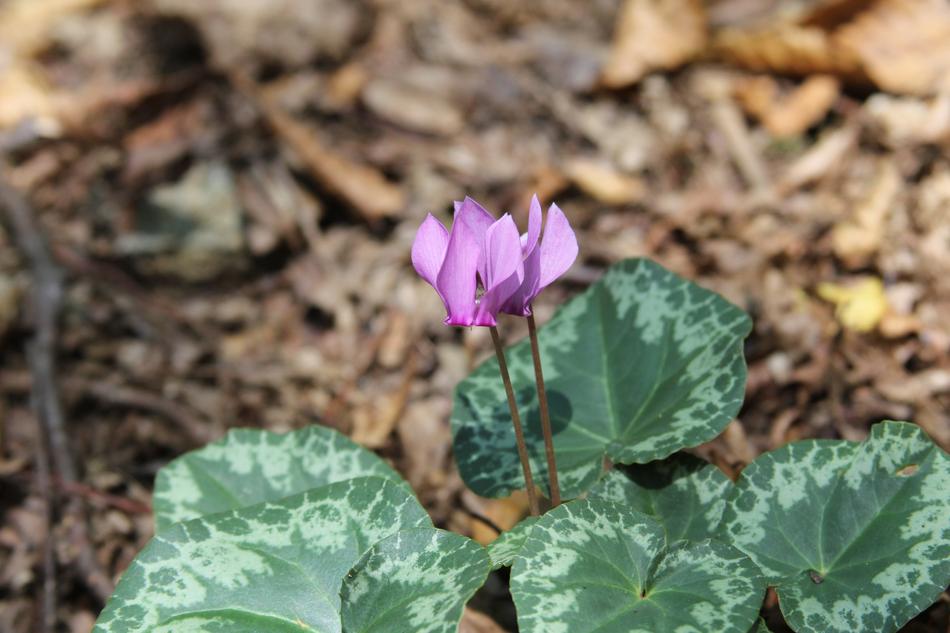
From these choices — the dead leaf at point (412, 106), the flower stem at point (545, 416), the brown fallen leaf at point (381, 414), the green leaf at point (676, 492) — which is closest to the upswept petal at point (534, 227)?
the flower stem at point (545, 416)

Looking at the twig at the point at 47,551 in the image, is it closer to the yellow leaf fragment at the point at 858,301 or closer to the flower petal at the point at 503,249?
the flower petal at the point at 503,249

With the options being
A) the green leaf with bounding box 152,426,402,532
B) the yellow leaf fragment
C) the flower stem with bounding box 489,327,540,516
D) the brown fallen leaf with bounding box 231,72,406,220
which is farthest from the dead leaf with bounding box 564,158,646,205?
the flower stem with bounding box 489,327,540,516

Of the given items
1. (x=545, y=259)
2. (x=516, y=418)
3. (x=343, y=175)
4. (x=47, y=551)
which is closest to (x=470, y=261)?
(x=545, y=259)

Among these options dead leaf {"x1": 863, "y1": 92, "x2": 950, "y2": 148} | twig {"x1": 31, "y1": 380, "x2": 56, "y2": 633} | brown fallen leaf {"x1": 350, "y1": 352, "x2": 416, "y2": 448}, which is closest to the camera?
twig {"x1": 31, "y1": 380, "x2": 56, "y2": 633}

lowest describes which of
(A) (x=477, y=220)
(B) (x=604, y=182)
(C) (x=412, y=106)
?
(B) (x=604, y=182)

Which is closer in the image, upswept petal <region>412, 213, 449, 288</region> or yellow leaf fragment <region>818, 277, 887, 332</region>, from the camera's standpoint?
upswept petal <region>412, 213, 449, 288</region>

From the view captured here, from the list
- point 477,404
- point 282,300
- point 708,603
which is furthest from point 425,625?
point 282,300

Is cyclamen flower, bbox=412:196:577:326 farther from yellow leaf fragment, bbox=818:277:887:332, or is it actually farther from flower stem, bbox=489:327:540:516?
yellow leaf fragment, bbox=818:277:887:332

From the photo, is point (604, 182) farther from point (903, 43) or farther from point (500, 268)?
point (500, 268)
